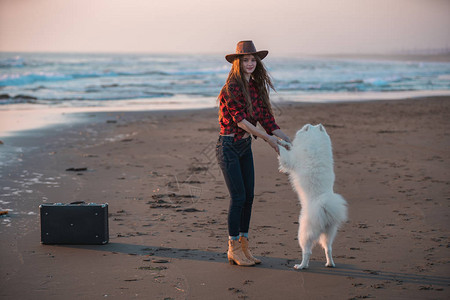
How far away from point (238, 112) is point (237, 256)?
4.04 feet

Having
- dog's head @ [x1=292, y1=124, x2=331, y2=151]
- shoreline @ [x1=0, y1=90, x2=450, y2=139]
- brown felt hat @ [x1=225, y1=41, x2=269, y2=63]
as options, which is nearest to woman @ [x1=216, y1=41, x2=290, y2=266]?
brown felt hat @ [x1=225, y1=41, x2=269, y2=63]

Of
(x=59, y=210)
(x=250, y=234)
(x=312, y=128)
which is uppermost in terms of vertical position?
(x=312, y=128)

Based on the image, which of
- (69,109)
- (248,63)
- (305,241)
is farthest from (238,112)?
(69,109)

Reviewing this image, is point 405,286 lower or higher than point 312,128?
lower

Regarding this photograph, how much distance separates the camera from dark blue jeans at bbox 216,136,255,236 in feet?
13.6

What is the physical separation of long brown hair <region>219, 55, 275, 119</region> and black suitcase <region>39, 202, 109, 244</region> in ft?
5.22

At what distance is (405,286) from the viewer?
3775 millimetres

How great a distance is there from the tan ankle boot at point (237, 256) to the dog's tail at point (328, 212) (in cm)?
68

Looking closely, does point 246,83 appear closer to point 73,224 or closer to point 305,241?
point 305,241

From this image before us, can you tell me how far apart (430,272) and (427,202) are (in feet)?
7.93

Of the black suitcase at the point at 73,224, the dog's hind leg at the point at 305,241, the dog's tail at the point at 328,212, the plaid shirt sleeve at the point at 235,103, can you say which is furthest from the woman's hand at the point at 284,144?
the black suitcase at the point at 73,224

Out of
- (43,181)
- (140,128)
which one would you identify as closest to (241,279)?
(43,181)

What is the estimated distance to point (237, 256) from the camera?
14.0ft

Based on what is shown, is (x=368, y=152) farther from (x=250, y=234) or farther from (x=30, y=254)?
(x=30, y=254)
